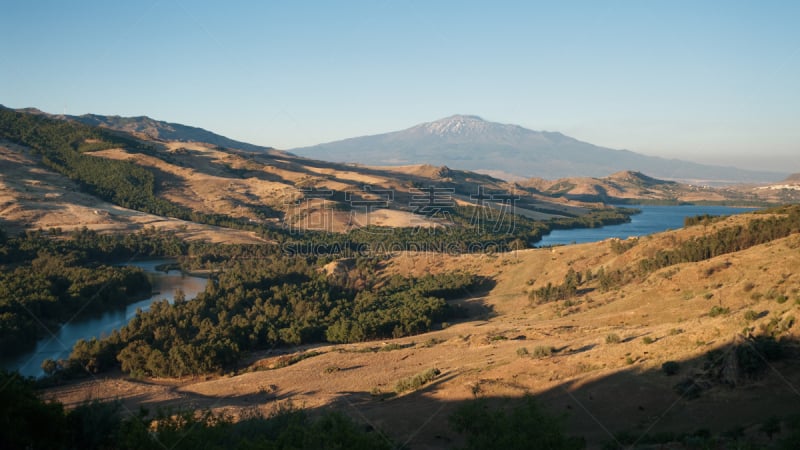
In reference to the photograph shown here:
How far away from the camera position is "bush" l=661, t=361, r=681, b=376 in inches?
592

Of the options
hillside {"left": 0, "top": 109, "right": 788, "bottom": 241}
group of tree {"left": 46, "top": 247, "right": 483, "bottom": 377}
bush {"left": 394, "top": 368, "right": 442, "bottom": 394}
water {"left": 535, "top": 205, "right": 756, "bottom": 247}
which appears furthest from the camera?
water {"left": 535, "top": 205, "right": 756, "bottom": 247}

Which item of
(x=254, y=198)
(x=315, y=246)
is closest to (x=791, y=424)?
(x=315, y=246)

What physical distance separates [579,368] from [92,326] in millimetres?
34864

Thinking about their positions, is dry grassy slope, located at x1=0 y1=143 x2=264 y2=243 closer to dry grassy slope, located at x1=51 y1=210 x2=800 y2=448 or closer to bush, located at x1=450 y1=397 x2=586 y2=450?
dry grassy slope, located at x1=51 y1=210 x2=800 y2=448

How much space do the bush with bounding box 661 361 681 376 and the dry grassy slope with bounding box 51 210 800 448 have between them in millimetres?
218

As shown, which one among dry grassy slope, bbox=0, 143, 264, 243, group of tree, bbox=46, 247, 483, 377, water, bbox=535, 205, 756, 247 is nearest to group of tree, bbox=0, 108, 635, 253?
water, bbox=535, 205, 756, 247

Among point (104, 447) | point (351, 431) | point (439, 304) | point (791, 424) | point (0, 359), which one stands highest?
point (791, 424)

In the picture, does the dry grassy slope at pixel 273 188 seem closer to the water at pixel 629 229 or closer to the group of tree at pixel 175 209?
the group of tree at pixel 175 209

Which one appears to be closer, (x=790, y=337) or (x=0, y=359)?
(x=790, y=337)

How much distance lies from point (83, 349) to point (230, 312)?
10.6 m

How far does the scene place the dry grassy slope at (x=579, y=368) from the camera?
13.6m

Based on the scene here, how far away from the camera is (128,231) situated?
71.1m

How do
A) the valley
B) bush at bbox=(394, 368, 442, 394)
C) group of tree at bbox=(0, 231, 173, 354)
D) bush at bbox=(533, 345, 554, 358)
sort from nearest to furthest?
the valley < bush at bbox=(394, 368, 442, 394) < bush at bbox=(533, 345, 554, 358) < group of tree at bbox=(0, 231, 173, 354)

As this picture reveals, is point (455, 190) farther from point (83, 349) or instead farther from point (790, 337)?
point (790, 337)
